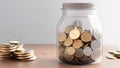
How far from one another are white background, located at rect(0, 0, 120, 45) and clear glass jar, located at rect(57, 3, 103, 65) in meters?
0.51

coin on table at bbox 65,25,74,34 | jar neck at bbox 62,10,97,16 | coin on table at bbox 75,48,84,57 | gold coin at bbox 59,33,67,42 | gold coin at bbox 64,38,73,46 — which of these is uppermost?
jar neck at bbox 62,10,97,16

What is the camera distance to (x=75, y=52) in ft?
2.36

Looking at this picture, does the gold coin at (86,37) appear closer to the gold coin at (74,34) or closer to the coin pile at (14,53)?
the gold coin at (74,34)

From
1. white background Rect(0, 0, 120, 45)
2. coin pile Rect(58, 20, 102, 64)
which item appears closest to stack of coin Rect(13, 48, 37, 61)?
coin pile Rect(58, 20, 102, 64)

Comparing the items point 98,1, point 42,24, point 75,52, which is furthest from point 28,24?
point 75,52

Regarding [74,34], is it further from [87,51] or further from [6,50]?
[6,50]

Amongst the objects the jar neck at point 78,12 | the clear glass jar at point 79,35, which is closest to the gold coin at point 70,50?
the clear glass jar at point 79,35

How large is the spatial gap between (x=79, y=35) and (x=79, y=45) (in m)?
0.03

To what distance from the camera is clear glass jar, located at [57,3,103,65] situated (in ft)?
2.37

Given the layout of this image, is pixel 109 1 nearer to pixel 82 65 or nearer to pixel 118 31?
pixel 118 31

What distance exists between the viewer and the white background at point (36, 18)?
127cm

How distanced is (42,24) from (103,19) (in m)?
0.32

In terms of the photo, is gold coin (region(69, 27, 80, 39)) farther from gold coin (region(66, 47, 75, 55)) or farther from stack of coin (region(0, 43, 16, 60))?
stack of coin (region(0, 43, 16, 60))

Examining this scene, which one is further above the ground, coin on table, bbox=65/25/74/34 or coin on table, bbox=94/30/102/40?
coin on table, bbox=65/25/74/34
